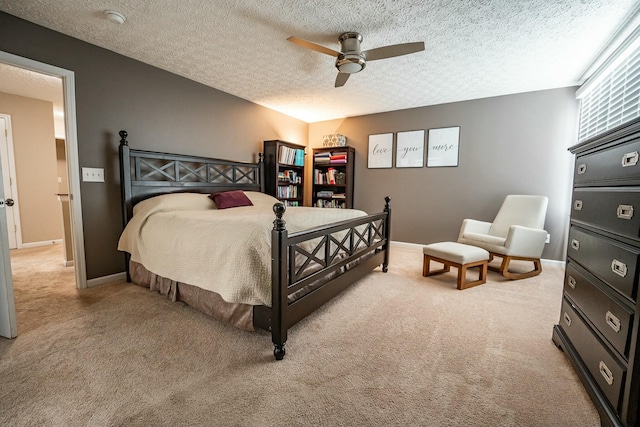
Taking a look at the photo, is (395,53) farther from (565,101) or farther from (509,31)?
(565,101)

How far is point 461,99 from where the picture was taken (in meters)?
4.09

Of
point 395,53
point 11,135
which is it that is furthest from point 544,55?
point 11,135

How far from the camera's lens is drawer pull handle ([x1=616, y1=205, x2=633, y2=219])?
1.11 m

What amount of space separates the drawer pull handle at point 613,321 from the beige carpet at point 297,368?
0.44 meters

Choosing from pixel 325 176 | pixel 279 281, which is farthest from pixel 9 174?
pixel 279 281

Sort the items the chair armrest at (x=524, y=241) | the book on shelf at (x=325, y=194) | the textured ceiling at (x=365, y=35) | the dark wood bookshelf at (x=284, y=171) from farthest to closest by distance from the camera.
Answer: the book on shelf at (x=325, y=194) → the dark wood bookshelf at (x=284, y=171) → the chair armrest at (x=524, y=241) → the textured ceiling at (x=365, y=35)

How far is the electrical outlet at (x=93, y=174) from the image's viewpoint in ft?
8.72

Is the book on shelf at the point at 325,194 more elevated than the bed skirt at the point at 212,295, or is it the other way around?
the book on shelf at the point at 325,194

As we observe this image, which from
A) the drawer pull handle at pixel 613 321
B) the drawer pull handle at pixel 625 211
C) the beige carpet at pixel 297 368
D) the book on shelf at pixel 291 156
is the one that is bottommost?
the beige carpet at pixel 297 368

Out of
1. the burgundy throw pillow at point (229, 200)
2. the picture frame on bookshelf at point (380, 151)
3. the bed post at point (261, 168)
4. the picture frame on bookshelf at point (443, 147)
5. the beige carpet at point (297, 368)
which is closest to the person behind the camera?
the beige carpet at point (297, 368)

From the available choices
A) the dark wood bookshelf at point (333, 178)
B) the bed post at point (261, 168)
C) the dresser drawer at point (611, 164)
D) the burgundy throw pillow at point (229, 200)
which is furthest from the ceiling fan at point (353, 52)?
the dark wood bookshelf at point (333, 178)

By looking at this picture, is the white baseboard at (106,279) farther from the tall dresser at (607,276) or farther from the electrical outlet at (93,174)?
the tall dresser at (607,276)

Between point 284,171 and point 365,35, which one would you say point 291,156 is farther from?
point 365,35

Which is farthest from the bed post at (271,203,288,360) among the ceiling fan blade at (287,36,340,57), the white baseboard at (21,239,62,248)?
the white baseboard at (21,239,62,248)
